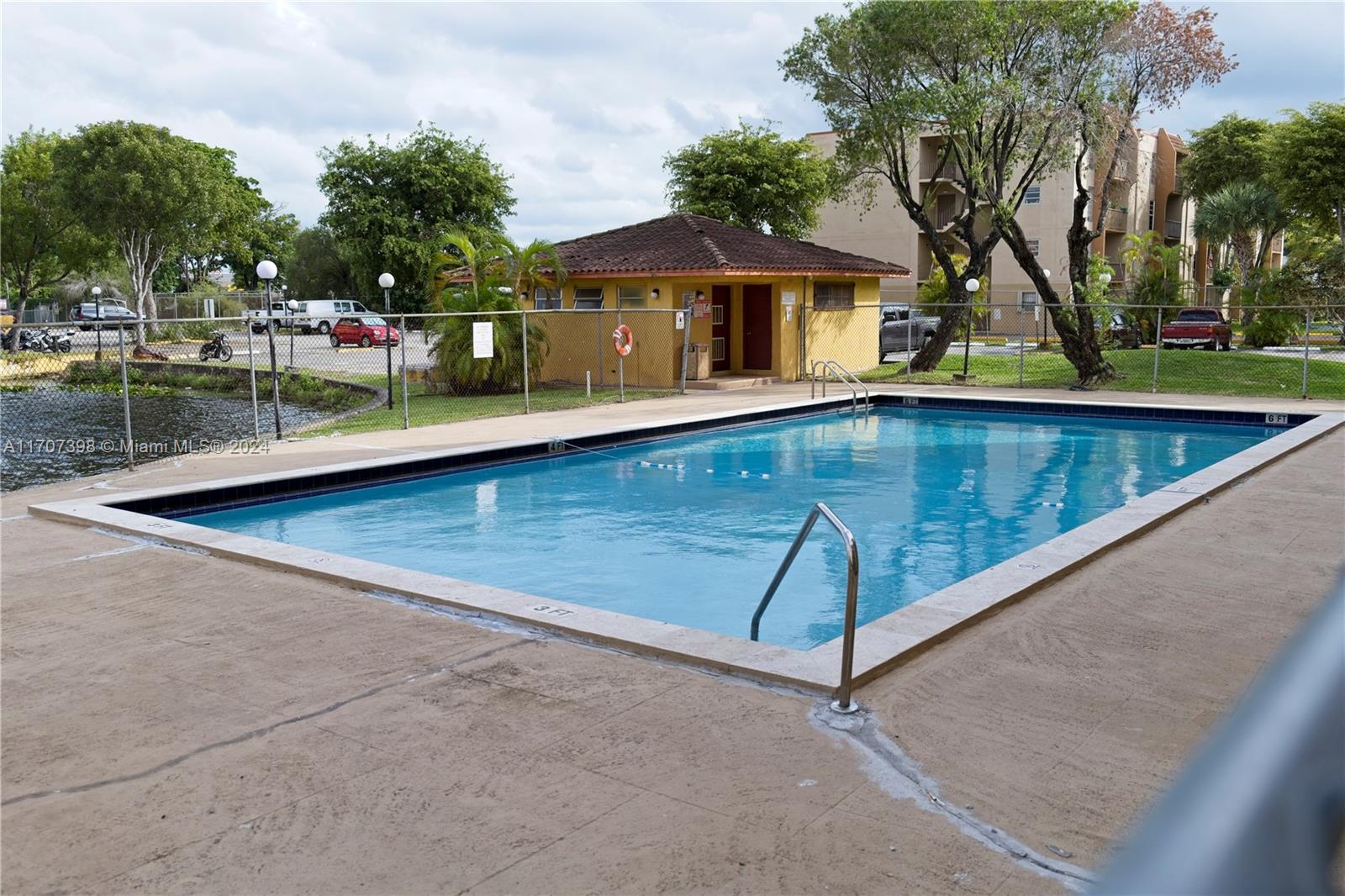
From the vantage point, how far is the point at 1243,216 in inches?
1750

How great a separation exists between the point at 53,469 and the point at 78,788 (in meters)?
11.9

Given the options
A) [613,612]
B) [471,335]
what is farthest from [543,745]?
[471,335]

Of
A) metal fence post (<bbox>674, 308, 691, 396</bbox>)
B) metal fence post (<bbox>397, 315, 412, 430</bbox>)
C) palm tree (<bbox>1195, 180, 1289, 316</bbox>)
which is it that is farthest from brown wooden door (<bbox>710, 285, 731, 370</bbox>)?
palm tree (<bbox>1195, 180, 1289, 316</bbox>)

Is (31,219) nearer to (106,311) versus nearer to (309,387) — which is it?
(106,311)

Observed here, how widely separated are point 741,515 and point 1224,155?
4893cm

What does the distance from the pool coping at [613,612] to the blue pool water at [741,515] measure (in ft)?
0.94

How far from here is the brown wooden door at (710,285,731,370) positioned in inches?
1045

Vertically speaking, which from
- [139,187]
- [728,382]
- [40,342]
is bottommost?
[728,382]

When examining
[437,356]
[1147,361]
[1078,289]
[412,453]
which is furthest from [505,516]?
[1147,361]

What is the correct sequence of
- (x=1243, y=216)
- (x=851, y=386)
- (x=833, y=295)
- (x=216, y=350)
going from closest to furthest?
(x=851, y=386)
(x=833, y=295)
(x=216, y=350)
(x=1243, y=216)

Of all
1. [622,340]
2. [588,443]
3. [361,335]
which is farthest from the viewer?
[361,335]

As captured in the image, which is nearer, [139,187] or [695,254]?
[695,254]

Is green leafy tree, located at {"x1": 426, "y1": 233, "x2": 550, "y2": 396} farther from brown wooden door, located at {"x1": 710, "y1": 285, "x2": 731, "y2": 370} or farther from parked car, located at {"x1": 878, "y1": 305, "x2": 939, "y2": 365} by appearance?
parked car, located at {"x1": 878, "y1": 305, "x2": 939, "y2": 365}

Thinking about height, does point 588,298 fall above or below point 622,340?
above
